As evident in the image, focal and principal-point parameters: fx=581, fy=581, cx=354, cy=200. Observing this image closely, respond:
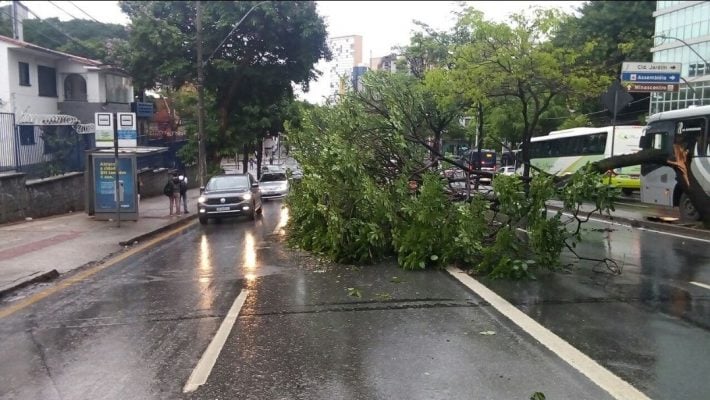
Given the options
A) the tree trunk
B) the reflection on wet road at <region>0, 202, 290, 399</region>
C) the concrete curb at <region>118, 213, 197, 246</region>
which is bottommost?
the concrete curb at <region>118, 213, 197, 246</region>

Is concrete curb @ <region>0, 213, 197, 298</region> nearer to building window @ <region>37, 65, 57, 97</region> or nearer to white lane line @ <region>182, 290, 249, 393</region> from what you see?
white lane line @ <region>182, 290, 249, 393</region>

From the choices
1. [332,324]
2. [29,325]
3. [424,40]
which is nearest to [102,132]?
[29,325]

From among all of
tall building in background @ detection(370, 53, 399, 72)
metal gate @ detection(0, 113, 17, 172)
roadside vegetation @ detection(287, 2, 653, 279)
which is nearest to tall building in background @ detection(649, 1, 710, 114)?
tall building in background @ detection(370, 53, 399, 72)

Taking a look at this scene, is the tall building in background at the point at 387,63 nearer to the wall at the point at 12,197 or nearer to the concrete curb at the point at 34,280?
the concrete curb at the point at 34,280

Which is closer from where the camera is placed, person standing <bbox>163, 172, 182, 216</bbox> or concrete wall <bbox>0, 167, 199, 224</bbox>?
concrete wall <bbox>0, 167, 199, 224</bbox>

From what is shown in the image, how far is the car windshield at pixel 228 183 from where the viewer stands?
19531 mm

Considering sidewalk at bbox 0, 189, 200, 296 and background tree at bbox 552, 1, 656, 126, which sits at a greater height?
background tree at bbox 552, 1, 656, 126

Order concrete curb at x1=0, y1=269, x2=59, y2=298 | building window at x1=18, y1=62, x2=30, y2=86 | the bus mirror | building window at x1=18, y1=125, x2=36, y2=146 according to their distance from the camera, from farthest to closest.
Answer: building window at x1=18, y1=62, x2=30, y2=86 → building window at x1=18, y1=125, x2=36, y2=146 → the bus mirror → concrete curb at x1=0, y1=269, x2=59, y2=298

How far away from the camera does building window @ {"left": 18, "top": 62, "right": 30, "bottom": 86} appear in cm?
2775

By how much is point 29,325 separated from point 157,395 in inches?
120

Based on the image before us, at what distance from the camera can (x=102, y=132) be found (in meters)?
16.8

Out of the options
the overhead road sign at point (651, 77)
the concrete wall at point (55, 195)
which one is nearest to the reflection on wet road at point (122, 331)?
the concrete wall at point (55, 195)

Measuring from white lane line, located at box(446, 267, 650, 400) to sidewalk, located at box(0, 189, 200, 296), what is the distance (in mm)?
6806

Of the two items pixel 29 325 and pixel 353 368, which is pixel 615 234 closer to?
pixel 353 368
